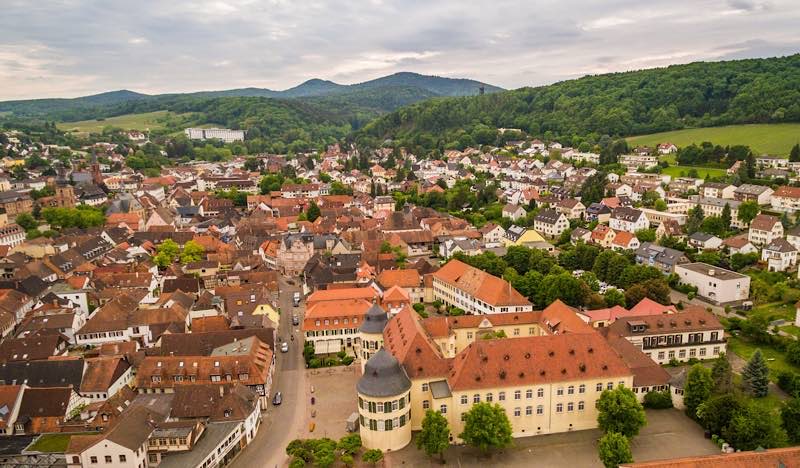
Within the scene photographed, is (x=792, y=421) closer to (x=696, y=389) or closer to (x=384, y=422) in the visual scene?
(x=696, y=389)

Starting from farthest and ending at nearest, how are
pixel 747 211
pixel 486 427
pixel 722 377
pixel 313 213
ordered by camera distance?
pixel 313 213 < pixel 747 211 < pixel 722 377 < pixel 486 427

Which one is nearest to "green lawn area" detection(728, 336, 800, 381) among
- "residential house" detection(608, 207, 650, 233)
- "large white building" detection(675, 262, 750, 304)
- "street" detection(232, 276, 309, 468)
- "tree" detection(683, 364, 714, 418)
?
"large white building" detection(675, 262, 750, 304)

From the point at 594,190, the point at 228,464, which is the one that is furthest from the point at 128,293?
the point at 594,190

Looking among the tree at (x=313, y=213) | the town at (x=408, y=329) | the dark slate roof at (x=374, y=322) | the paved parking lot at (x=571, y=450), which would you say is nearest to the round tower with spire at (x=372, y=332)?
the dark slate roof at (x=374, y=322)

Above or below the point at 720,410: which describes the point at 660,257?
above

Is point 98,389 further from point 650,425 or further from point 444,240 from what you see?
point 444,240

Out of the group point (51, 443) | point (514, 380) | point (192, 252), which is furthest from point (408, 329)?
point (192, 252)

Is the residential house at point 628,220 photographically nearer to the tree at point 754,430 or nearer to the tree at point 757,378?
the tree at point 757,378

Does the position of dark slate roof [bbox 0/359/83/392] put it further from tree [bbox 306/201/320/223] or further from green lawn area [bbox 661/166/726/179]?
green lawn area [bbox 661/166/726/179]
